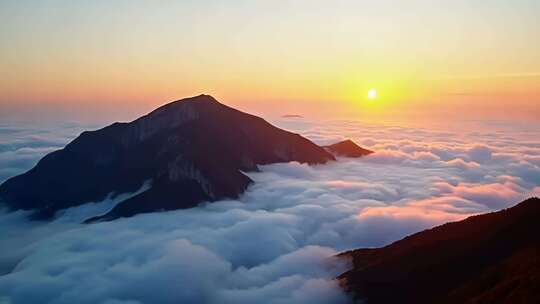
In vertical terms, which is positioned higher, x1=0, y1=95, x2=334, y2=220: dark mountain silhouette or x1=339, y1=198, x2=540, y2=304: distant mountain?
x1=0, y1=95, x2=334, y2=220: dark mountain silhouette

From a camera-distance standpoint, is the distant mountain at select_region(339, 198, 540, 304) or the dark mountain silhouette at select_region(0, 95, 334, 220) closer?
the distant mountain at select_region(339, 198, 540, 304)

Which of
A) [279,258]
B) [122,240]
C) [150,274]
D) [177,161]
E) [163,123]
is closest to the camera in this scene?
[150,274]

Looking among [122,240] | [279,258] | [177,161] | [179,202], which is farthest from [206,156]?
[279,258]

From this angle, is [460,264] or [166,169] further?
[166,169]

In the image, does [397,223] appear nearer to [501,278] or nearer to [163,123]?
[501,278]

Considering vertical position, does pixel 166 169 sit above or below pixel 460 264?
above
